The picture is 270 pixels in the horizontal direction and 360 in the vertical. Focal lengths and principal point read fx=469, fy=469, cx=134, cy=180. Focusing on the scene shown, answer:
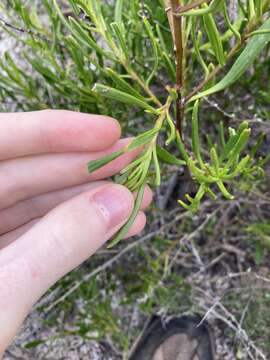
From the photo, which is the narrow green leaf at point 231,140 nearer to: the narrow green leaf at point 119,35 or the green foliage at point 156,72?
the green foliage at point 156,72

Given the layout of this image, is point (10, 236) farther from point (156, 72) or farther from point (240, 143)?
point (240, 143)

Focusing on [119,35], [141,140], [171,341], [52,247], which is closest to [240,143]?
[141,140]

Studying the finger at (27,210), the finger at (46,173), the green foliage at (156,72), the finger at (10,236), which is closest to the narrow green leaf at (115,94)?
the green foliage at (156,72)

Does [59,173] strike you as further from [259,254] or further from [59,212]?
[259,254]

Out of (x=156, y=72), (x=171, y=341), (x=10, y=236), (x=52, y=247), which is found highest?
(x=156, y=72)

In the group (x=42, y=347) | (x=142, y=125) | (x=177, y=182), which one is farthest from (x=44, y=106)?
(x=42, y=347)

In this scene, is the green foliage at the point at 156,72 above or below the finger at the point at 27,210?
above
